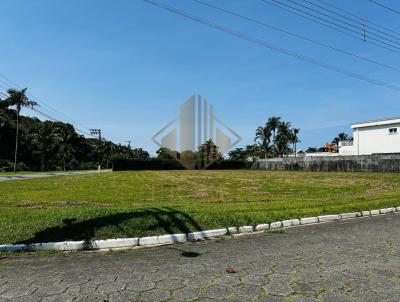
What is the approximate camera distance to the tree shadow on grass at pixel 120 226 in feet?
23.6

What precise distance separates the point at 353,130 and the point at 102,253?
57161mm

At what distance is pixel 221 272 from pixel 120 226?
10.2 feet

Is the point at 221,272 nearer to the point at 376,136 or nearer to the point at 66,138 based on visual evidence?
the point at 376,136

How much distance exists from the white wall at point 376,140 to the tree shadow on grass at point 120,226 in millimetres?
49421

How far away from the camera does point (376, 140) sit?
2100 inches

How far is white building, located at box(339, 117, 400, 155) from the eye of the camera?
50.7 metres

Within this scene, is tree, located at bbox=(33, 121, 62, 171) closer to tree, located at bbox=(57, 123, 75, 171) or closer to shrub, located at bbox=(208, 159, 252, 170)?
tree, located at bbox=(57, 123, 75, 171)

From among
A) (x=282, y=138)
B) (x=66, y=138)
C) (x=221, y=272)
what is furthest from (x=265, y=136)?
(x=221, y=272)

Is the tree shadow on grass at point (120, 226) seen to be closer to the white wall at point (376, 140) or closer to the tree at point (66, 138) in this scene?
the white wall at point (376, 140)

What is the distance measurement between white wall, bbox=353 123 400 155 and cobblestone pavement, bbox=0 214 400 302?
48824 mm

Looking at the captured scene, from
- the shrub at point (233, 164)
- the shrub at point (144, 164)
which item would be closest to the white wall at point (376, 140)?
the shrub at point (233, 164)

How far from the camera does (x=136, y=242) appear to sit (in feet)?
23.4

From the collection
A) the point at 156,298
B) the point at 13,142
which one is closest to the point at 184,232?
the point at 156,298

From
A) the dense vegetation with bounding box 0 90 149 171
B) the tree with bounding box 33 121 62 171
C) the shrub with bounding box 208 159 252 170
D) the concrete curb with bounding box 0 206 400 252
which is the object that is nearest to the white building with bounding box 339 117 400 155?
the shrub with bounding box 208 159 252 170
